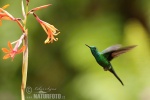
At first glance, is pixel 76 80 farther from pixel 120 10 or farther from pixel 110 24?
pixel 120 10

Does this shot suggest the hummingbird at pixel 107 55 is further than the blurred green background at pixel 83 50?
No

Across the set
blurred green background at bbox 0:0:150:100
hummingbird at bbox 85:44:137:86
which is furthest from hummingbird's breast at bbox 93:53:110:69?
blurred green background at bbox 0:0:150:100

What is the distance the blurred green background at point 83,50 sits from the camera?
5.30 ft

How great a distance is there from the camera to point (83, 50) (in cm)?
172

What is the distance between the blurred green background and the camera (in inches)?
63.6

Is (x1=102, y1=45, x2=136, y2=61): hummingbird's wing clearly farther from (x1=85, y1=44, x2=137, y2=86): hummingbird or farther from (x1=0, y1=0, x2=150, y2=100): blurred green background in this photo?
(x1=0, y1=0, x2=150, y2=100): blurred green background

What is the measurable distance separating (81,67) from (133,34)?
11.3 inches

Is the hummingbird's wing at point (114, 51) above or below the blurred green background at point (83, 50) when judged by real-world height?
below

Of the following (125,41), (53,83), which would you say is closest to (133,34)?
(125,41)

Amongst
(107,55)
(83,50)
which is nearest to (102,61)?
(107,55)

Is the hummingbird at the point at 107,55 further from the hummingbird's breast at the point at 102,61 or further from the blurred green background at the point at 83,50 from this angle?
the blurred green background at the point at 83,50

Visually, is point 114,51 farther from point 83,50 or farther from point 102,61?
point 83,50

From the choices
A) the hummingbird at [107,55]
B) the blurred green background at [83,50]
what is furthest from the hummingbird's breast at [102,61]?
the blurred green background at [83,50]

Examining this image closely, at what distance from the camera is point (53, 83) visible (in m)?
1.67
